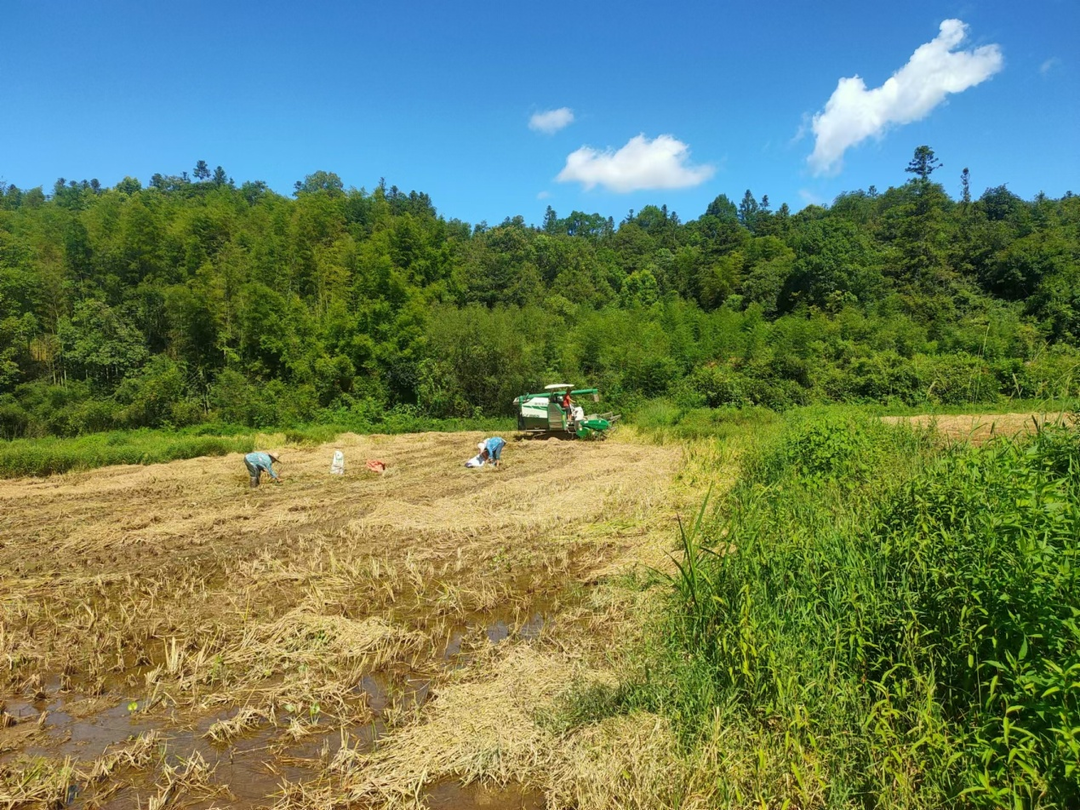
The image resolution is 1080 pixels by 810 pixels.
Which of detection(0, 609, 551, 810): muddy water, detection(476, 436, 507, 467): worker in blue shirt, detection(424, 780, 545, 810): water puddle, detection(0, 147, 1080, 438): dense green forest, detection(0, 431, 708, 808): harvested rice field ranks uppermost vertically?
detection(0, 147, 1080, 438): dense green forest

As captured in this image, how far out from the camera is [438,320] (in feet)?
94.4

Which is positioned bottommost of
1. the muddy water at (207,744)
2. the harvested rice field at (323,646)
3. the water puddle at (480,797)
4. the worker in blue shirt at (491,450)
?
the water puddle at (480,797)

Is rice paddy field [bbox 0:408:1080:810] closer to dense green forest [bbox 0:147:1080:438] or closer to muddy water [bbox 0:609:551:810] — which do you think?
muddy water [bbox 0:609:551:810]

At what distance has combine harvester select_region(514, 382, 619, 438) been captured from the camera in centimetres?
1875

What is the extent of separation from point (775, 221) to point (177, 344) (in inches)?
1864

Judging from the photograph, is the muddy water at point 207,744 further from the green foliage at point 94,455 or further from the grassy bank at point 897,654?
the green foliage at point 94,455

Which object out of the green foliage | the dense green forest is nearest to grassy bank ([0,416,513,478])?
the green foliage

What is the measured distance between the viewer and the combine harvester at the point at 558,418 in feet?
61.5

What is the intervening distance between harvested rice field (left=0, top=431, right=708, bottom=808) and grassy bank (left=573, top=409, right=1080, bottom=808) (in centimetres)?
49

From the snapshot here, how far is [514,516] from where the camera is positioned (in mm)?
9336

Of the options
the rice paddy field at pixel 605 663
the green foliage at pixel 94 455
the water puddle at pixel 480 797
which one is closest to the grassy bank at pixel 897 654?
the rice paddy field at pixel 605 663

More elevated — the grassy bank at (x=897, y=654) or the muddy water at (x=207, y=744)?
the grassy bank at (x=897, y=654)

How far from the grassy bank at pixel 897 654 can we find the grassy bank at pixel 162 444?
16723 mm

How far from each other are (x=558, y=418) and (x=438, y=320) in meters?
12.2
